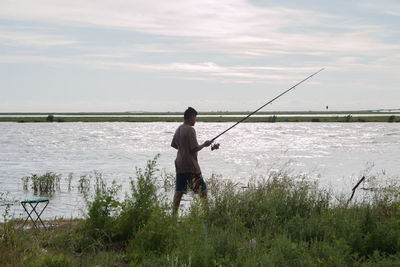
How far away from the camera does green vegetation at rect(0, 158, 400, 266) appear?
17.9 feet

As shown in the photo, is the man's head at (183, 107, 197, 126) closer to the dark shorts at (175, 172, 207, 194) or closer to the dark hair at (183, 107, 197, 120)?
the dark hair at (183, 107, 197, 120)

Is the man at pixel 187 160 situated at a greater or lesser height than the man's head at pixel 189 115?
lesser

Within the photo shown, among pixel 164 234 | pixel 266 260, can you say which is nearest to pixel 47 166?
pixel 164 234

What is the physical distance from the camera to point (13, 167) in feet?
75.5

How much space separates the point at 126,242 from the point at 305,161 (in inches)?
775

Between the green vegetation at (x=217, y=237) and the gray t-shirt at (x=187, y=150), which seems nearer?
the green vegetation at (x=217, y=237)

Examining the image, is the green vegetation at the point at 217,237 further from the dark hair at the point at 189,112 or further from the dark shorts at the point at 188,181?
the dark hair at the point at 189,112

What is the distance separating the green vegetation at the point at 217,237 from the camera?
5.47 meters

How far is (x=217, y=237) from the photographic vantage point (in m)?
6.09

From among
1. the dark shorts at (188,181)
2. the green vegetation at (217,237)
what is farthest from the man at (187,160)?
the green vegetation at (217,237)

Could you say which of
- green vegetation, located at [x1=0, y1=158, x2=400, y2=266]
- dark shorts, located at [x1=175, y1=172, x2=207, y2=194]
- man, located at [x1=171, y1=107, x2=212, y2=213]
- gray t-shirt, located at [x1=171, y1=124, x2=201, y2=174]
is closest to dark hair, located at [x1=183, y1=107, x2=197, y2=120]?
man, located at [x1=171, y1=107, x2=212, y2=213]

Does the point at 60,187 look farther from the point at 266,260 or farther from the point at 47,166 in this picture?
the point at 266,260

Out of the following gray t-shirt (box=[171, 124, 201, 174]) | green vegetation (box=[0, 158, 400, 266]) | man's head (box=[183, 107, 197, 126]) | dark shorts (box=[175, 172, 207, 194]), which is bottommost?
green vegetation (box=[0, 158, 400, 266])

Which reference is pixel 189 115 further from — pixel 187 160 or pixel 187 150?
pixel 187 160
